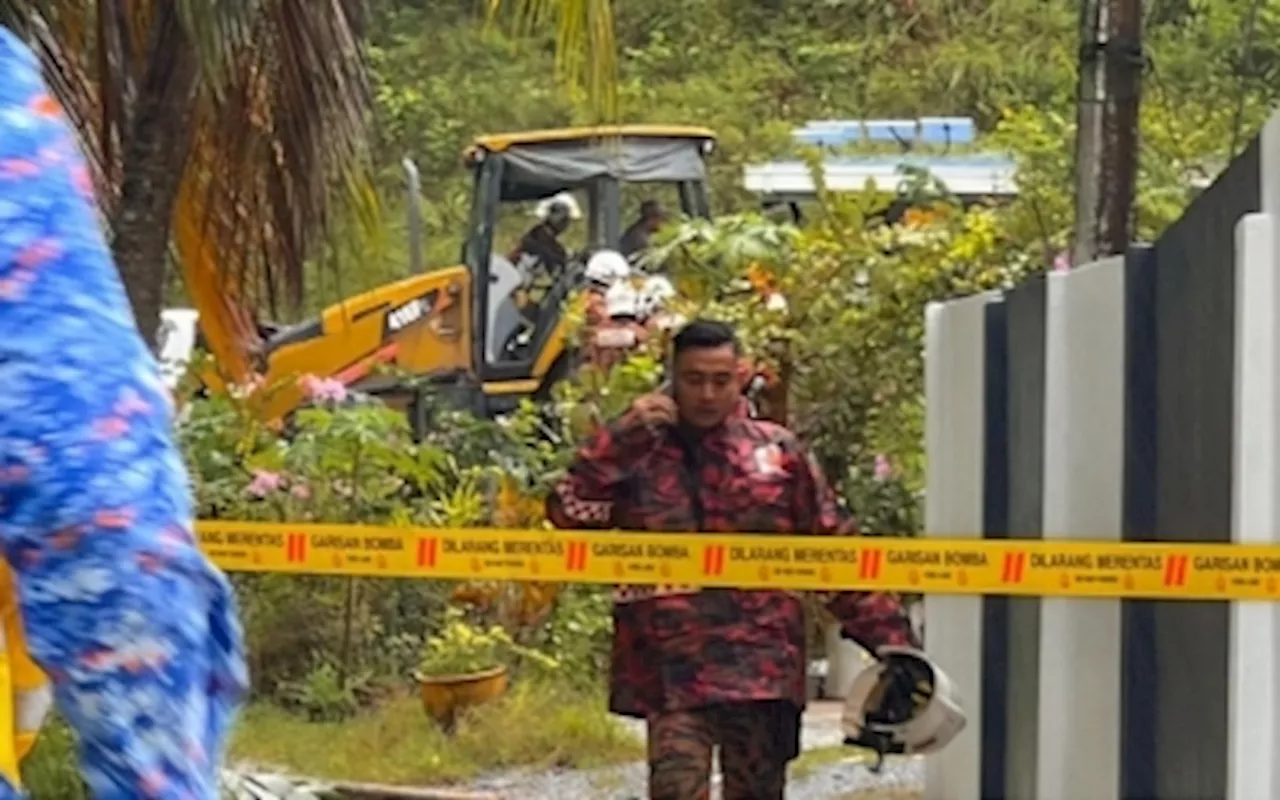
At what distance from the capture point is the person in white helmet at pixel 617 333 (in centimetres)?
1192

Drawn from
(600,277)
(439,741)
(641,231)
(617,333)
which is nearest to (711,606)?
(439,741)

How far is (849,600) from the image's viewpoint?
6.61 m

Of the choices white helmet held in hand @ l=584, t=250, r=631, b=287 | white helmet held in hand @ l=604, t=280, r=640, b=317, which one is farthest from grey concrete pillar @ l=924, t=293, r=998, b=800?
white helmet held in hand @ l=584, t=250, r=631, b=287

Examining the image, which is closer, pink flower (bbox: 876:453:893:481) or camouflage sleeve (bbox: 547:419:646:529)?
camouflage sleeve (bbox: 547:419:646:529)

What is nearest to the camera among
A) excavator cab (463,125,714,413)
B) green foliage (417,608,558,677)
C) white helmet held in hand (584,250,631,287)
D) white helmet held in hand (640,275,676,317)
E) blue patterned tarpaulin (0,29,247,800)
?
blue patterned tarpaulin (0,29,247,800)

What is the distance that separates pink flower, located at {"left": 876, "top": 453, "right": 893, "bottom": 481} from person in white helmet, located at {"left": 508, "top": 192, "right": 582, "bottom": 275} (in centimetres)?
499

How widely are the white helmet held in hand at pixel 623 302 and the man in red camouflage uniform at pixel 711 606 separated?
18.4 ft

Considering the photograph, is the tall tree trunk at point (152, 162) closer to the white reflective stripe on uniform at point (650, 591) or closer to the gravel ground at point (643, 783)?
the white reflective stripe on uniform at point (650, 591)

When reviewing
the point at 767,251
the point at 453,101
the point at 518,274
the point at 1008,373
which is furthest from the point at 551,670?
the point at 453,101

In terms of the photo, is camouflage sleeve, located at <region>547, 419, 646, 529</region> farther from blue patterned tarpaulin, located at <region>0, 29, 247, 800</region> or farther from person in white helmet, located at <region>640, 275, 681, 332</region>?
blue patterned tarpaulin, located at <region>0, 29, 247, 800</region>

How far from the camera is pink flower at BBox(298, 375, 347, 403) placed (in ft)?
36.3

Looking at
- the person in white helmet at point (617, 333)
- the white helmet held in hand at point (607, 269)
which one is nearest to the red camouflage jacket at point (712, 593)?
the person in white helmet at point (617, 333)

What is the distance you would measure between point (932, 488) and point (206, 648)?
6891mm

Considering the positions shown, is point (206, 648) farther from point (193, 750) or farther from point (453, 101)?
point (453, 101)
